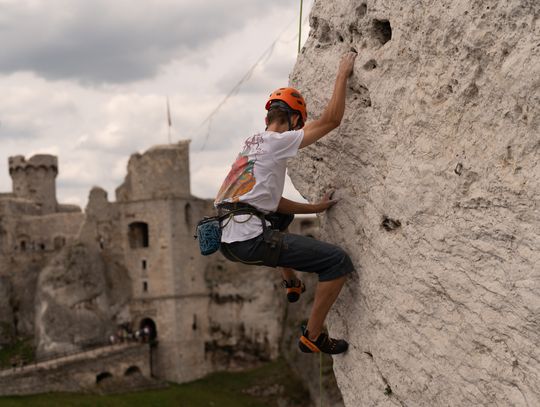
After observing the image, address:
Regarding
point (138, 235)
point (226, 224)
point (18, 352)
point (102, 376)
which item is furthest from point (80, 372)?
point (226, 224)

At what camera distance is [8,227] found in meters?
38.1

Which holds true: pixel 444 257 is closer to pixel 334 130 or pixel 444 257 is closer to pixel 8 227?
pixel 334 130

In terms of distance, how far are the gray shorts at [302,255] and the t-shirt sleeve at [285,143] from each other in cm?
60

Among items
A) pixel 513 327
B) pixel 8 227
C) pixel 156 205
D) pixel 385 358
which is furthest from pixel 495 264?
pixel 8 227

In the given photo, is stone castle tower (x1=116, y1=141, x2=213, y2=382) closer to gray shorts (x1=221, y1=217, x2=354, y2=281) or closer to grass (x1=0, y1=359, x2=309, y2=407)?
grass (x1=0, y1=359, x2=309, y2=407)

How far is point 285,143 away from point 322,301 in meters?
1.24

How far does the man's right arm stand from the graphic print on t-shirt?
462 mm

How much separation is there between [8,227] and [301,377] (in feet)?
59.7

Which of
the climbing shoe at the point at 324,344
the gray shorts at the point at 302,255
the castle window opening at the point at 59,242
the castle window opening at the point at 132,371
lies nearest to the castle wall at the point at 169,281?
the castle window opening at the point at 132,371

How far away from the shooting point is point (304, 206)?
5719 millimetres

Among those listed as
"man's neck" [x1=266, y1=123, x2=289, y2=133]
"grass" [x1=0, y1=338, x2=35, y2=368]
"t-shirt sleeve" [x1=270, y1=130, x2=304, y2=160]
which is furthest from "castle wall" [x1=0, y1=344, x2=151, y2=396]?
"t-shirt sleeve" [x1=270, y1=130, x2=304, y2=160]

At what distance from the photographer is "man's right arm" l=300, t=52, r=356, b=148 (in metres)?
5.04

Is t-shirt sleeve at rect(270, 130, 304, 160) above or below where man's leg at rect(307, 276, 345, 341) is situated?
above

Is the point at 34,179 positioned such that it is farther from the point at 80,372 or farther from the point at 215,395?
the point at 215,395
